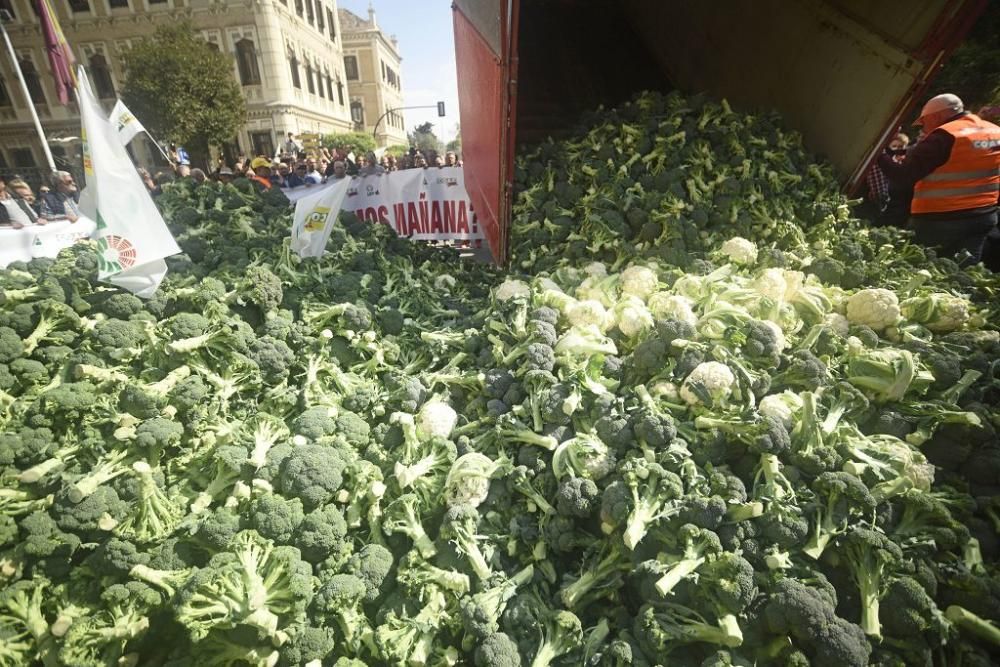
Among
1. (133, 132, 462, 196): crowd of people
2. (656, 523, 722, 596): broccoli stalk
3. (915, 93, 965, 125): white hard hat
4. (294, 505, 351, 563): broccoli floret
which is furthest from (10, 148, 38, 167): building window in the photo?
(915, 93, 965, 125): white hard hat

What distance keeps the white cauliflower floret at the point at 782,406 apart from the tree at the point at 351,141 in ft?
102

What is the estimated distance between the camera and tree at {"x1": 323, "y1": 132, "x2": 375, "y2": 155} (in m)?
29.8

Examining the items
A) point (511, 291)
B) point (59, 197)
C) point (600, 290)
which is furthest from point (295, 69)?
point (600, 290)

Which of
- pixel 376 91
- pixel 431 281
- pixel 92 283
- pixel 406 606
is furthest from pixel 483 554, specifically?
pixel 376 91

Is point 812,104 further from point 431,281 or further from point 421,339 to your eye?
point 421,339

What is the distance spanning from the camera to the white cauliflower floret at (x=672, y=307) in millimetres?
2717

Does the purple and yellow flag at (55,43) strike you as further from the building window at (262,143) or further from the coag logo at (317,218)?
the building window at (262,143)

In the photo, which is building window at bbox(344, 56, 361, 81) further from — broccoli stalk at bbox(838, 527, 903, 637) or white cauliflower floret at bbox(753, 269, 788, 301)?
broccoli stalk at bbox(838, 527, 903, 637)

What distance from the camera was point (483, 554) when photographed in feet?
6.78

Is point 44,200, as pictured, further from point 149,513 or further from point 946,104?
point 946,104

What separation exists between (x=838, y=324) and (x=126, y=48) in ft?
118

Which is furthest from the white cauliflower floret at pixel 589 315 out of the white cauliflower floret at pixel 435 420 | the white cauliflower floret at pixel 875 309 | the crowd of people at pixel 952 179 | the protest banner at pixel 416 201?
the protest banner at pixel 416 201

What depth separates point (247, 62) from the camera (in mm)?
26656

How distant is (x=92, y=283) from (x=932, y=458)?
4793 mm
